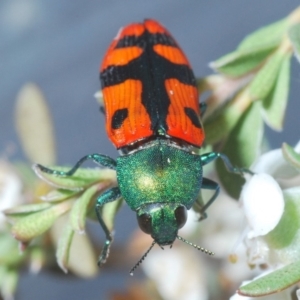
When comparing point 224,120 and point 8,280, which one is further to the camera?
point 8,280

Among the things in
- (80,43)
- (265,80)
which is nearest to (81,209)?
(265,80)

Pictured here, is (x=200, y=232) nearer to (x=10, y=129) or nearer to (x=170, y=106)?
(x=170, y=106)

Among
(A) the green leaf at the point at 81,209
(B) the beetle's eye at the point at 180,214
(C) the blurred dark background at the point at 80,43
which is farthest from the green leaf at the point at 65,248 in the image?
(C) the blurred dark background at the point at 80,43

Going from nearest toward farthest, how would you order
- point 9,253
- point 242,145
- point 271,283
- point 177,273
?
point 271,283 → point 242,145 → point 9,253 → point 177,273

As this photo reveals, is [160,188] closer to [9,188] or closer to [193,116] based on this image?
[193,116]

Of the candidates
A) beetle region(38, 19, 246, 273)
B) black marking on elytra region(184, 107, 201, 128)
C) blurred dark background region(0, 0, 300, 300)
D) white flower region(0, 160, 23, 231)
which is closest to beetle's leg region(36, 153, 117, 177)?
beetle region(38, 19, 246, 273)

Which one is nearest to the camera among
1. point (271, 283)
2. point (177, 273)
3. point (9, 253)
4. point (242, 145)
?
point (271, 283)
